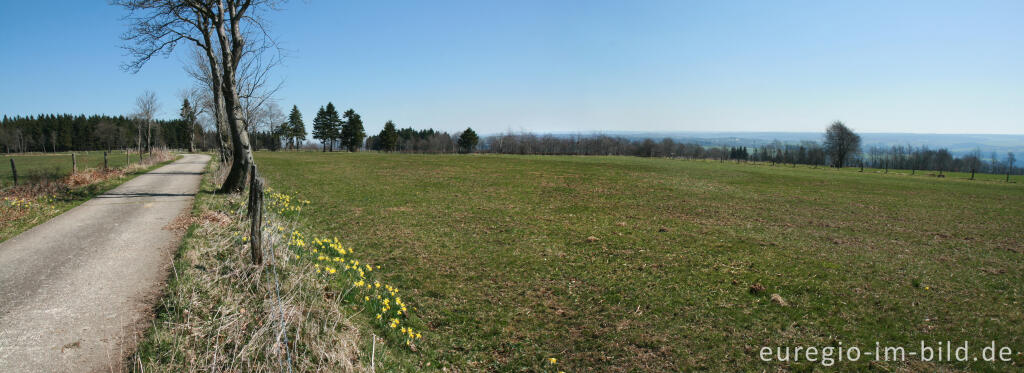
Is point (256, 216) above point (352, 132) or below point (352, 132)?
below

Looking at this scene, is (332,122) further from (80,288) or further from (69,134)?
(80,288)

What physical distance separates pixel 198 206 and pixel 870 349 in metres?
15.4

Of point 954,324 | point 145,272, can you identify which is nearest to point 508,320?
point 145,272

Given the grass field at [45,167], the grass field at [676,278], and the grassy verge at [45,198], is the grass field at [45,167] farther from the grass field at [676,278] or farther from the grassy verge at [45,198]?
the grass field at [676,278]

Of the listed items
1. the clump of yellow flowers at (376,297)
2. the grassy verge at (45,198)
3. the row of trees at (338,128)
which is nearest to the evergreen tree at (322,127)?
the row of trees at (338,128)

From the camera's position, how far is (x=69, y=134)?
9556cm

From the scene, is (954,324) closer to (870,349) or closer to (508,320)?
(870,349)

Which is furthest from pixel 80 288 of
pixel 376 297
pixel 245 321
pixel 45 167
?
pixel 45 167

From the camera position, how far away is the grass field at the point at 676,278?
215 inches

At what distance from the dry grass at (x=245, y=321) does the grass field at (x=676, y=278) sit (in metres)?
1.31

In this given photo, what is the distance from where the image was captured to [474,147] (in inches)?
4525

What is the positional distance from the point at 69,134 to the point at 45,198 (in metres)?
124

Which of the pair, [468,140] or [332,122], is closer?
[332,122]

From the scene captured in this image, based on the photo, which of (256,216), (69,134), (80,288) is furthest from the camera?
(69,134)
